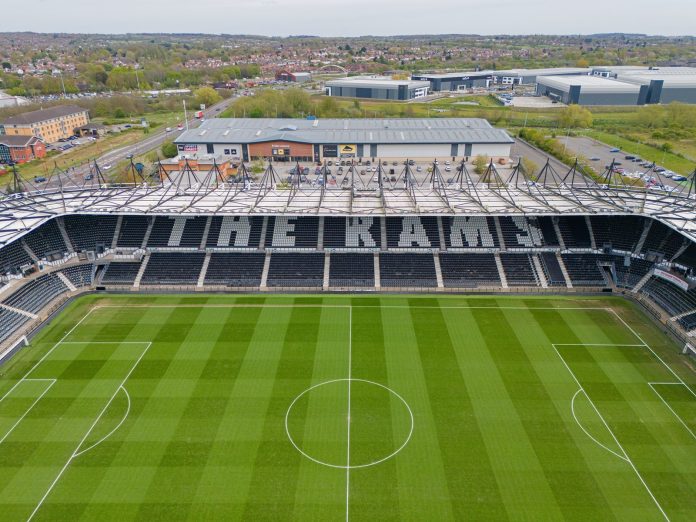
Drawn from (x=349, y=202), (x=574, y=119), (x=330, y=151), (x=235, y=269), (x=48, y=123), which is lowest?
(x=235, y=269)

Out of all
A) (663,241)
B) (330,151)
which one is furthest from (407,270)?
(330,151)

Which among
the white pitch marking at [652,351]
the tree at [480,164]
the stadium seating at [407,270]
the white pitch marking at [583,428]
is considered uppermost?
the tree at [480,164]

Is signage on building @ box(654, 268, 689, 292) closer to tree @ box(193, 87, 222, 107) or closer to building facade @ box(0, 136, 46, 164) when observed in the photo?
building facade @ box(0, 136, 46, 164)

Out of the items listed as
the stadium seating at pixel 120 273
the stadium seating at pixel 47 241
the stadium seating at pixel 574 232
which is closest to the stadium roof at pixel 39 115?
the stadium seating at pixel 47 241

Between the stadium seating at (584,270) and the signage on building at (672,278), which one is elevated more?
the signage on building at (672,278)

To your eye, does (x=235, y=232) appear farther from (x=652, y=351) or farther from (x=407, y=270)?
(x=652, y=351)

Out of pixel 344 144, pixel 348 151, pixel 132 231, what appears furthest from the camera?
pixel 348 151

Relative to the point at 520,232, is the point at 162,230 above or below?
above

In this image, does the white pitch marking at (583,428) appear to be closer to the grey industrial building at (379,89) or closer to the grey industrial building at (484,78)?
the grey industrial building at (379,89)
